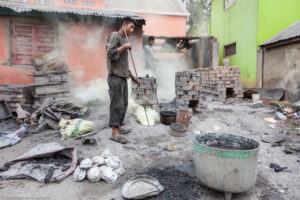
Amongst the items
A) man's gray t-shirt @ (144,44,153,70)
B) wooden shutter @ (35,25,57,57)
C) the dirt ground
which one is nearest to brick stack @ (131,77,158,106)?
the dirt ground

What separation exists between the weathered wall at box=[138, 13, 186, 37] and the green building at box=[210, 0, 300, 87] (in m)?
4.45

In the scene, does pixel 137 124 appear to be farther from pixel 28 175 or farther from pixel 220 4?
pixel 220 4

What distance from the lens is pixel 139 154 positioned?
3400mm

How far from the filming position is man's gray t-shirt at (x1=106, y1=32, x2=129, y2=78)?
3.54 m

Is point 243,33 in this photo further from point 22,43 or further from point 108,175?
point 108,175

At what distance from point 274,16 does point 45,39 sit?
1115cm

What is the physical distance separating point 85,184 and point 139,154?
1.09 metres

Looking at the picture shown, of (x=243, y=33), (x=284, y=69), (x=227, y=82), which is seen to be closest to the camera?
(x=227, y=82)

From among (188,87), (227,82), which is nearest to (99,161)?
(188,87)

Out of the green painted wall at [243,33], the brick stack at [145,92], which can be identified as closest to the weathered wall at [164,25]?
the green painted wall at [243,33]

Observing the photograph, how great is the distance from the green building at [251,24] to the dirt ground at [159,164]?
6.42 metres

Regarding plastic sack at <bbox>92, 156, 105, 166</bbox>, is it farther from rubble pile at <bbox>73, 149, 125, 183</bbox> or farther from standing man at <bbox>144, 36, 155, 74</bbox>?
standing man at <bbox>144, 36, 155, 74</bbox>

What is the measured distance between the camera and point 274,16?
33.9ft

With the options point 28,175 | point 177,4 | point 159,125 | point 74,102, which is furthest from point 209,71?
point 177,4
